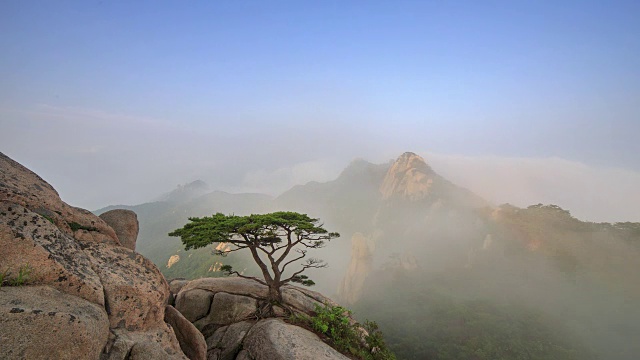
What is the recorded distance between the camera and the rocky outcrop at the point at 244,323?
14539 mm

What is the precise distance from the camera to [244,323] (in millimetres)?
17281

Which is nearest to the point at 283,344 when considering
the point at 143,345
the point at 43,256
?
the point at 143,345

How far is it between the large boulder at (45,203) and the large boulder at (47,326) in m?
3.76

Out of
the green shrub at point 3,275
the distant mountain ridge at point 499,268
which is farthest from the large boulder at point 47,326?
the distant mountain ridge at point 499,268

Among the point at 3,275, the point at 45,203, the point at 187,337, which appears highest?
the point at 45,203

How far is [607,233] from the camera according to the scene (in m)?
104

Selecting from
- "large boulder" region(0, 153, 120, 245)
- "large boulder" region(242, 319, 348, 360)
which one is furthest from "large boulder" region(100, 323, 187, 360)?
"large boulder" region(242, 319, 348, 360)

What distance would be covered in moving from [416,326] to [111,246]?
3382 inches

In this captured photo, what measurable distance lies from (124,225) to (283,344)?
11713mm

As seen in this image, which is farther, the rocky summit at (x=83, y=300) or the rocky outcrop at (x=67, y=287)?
the rocky summit at (x=83, y=300)

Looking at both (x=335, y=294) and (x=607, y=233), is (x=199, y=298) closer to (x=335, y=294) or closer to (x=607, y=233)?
(x=335, y=294)

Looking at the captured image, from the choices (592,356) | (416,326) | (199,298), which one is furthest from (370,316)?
(199,298)

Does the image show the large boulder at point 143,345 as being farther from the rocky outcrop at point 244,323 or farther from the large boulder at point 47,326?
the rocky outcrop at point 244,323

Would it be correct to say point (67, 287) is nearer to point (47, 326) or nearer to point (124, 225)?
point (47, 326)
